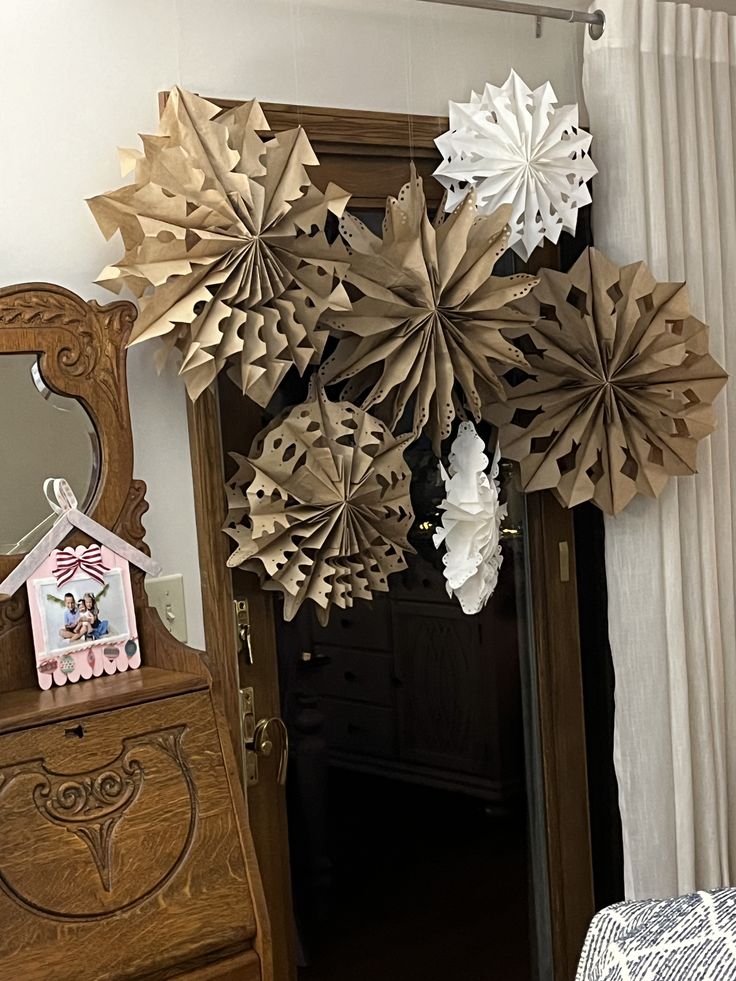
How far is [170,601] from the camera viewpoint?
2062mm

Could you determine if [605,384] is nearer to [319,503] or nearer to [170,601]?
[319,503]

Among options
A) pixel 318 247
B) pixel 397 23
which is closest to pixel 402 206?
pixel 318 247

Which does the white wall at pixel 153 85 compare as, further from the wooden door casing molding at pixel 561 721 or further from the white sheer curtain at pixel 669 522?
the wooden door casing molding at pixel 561 721

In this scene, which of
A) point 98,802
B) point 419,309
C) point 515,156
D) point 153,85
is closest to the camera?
point 98,802

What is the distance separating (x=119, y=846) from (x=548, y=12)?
1.77 metres

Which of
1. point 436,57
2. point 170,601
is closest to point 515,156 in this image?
point 436,57

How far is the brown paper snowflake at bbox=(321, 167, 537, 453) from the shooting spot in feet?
7.06

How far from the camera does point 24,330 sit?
70.1 inches

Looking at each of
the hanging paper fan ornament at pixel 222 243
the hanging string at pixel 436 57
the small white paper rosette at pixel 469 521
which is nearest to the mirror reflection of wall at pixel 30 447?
the hanging paper fan ornament at pixel 222 243

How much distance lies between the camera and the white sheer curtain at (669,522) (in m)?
2.54

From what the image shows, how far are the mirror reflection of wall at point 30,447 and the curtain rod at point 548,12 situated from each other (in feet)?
3.39

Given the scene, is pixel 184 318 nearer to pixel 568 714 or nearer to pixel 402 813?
pixel 402 813

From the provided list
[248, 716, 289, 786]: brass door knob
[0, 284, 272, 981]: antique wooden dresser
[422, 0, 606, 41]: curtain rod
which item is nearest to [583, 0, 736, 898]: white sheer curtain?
[422, 0, 606, 41]: curtain rod

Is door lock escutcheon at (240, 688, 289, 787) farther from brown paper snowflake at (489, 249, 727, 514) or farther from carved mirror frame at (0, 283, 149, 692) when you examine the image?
brown paper snowflake at (489, 249, 727, 514)
